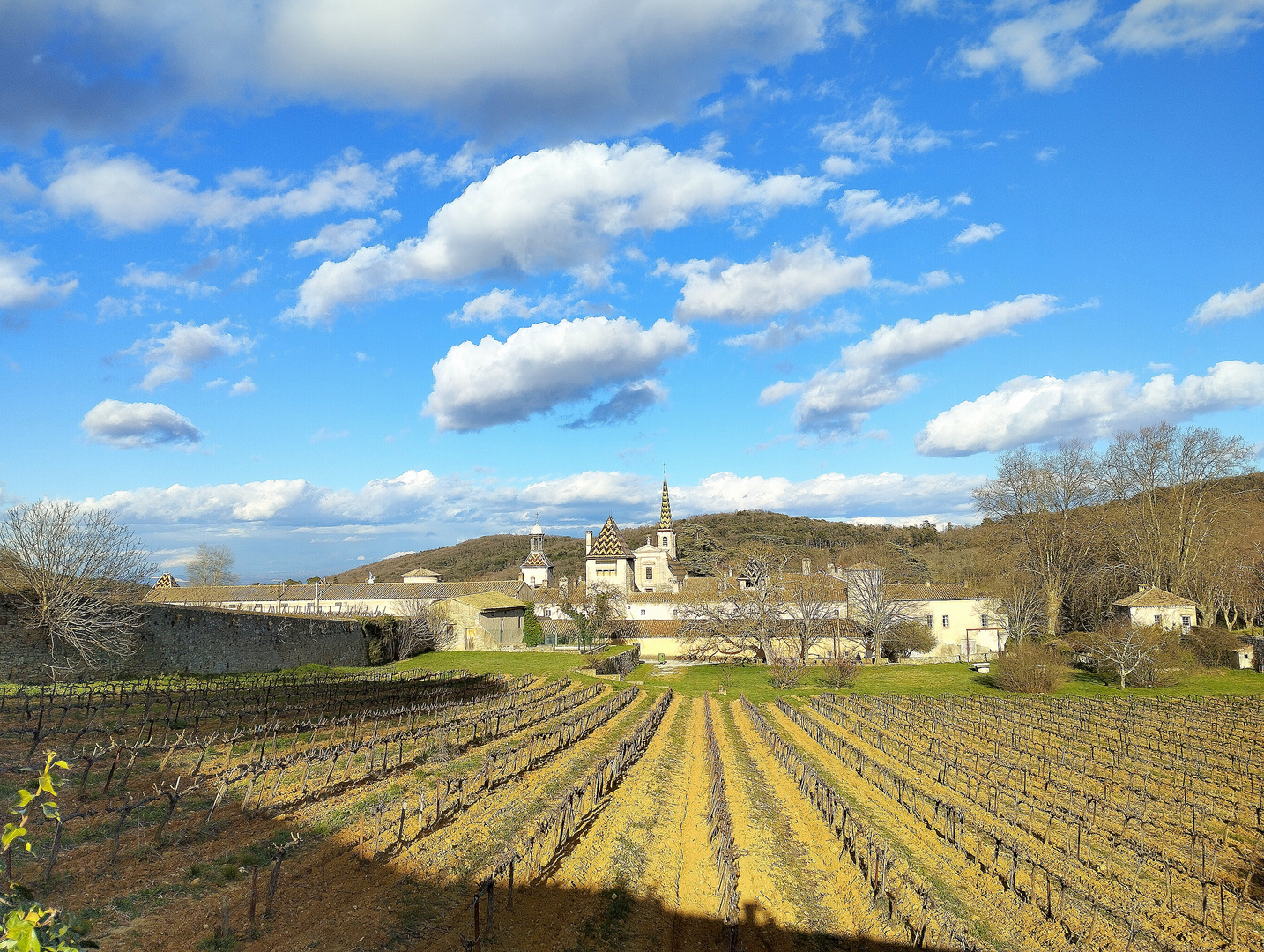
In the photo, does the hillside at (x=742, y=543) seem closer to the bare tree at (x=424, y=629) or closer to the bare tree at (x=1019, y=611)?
the bare tree at (x=1019, y=611)

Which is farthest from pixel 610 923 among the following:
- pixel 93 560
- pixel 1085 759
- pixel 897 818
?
pixel 93 560

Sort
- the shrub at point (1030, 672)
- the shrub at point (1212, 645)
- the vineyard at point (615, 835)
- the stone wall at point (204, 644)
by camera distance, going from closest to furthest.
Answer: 1. the vineyard at point (615, 835)
2. the stone wall at point (204, 644)
3. the shrub at point (1030, 672)
4. the shrub at point (1212, 645)

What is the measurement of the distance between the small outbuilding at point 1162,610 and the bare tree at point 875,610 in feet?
45.8

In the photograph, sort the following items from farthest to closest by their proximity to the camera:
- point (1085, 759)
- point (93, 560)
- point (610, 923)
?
1. point (93, 560)
2. point (1085, 759)
3. point (610, 923)

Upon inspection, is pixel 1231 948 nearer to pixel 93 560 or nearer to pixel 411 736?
pixel 411 736

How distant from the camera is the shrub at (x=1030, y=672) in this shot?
35031mm

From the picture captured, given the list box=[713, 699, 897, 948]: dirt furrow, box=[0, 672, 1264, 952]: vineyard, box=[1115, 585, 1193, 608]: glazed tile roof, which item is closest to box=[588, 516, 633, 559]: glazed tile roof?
box=[1115, 585, 1193, 608]: glazed tile roof

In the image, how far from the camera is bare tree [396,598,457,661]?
169 ft

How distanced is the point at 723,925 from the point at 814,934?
1317 millimetres

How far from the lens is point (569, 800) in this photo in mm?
13711

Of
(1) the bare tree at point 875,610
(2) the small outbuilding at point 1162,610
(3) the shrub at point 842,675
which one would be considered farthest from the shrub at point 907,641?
(3) the shrub at point 842,675

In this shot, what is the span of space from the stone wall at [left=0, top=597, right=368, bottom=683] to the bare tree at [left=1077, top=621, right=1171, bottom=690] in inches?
1718

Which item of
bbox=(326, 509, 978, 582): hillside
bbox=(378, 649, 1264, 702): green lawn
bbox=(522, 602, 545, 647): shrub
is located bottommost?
bbox=(378, 649, 1264, 702): green lawn

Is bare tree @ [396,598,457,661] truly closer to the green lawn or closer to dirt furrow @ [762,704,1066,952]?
the green lawn
